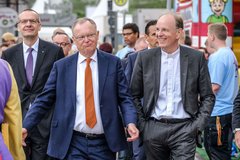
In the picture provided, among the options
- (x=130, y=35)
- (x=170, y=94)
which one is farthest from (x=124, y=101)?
(x=130, y=35)

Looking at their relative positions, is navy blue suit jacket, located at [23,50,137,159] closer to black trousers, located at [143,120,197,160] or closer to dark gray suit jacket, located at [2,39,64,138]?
black trousers, located at [143,120,197,160]

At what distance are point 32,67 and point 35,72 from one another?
3.8 inches

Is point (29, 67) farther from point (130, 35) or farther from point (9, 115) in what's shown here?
point (130, 35)

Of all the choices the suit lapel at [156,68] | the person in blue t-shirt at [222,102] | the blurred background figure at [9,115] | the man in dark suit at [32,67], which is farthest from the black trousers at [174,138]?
the person in blue t-shirt at [222,102]

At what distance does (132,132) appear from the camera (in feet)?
20.4

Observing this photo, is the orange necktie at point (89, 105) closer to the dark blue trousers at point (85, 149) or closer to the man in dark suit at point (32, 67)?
the dark blue trousers at point (85, 149)

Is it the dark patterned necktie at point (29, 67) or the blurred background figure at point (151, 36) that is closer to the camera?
the dark patterned necktie at point (29, 67)

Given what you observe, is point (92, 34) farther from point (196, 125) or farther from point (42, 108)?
point (196, 125)

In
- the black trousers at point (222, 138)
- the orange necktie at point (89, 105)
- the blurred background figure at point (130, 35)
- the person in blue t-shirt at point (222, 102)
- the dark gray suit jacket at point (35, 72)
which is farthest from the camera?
the blurred background figure at point (130, 35)

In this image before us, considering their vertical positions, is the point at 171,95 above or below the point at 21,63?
below

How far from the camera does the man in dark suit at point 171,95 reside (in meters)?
6.65

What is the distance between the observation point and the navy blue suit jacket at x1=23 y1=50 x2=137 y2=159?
639 cm

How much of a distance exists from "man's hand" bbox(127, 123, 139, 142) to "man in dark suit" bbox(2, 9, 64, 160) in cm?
175

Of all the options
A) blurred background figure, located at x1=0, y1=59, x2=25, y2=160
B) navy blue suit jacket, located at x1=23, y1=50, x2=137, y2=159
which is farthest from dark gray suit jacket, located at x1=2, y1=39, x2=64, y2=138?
blurred background figure, located at x1=0, y1=59, x2=25, y2=160
